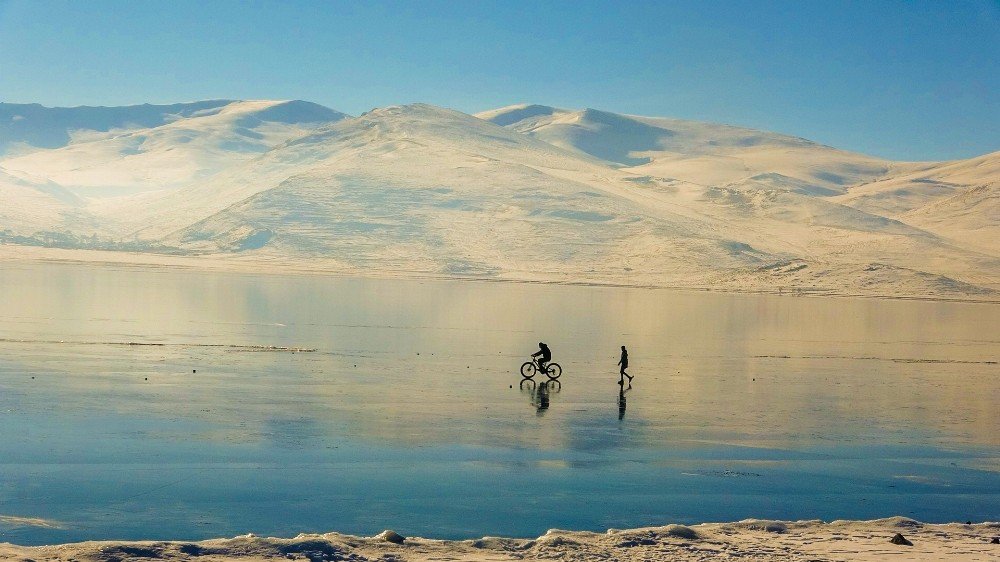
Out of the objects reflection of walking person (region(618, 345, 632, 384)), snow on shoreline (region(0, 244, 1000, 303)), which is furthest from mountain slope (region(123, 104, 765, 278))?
reflection of walking person (region(618, 345, 632, 384))

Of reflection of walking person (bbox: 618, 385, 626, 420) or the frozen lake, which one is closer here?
the frozen lake

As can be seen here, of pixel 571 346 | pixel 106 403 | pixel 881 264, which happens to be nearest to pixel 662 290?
pixel 881 264

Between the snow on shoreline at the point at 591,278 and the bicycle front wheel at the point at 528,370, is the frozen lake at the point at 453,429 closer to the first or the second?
the bicycle front wheel at the point at 528,370

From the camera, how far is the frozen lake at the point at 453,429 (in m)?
18.2

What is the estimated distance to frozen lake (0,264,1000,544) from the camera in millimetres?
18188

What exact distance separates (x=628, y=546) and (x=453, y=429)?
10.5 m

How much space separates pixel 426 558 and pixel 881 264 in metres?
142

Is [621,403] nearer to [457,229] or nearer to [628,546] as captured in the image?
[628,546]

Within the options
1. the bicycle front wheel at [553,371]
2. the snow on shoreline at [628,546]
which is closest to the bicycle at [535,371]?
the bicycle front wheel at [553,371]

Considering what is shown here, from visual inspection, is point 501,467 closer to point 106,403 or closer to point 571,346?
point 106,403

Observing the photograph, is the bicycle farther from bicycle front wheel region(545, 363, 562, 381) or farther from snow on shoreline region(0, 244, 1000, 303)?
snow on shoreline region(0, 244, 1000, 303)

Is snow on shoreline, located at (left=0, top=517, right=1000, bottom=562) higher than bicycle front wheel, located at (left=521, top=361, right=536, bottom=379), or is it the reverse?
bicycle front wheel, located at (left=521, top=361, right=536, bottom=379)

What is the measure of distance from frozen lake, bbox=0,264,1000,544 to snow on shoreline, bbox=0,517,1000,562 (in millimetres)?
1047

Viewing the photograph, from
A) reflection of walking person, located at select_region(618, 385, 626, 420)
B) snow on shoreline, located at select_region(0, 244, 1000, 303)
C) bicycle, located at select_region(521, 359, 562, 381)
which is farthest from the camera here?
snow on shoreline, located at select_region(0, 244, 1000, 303)
